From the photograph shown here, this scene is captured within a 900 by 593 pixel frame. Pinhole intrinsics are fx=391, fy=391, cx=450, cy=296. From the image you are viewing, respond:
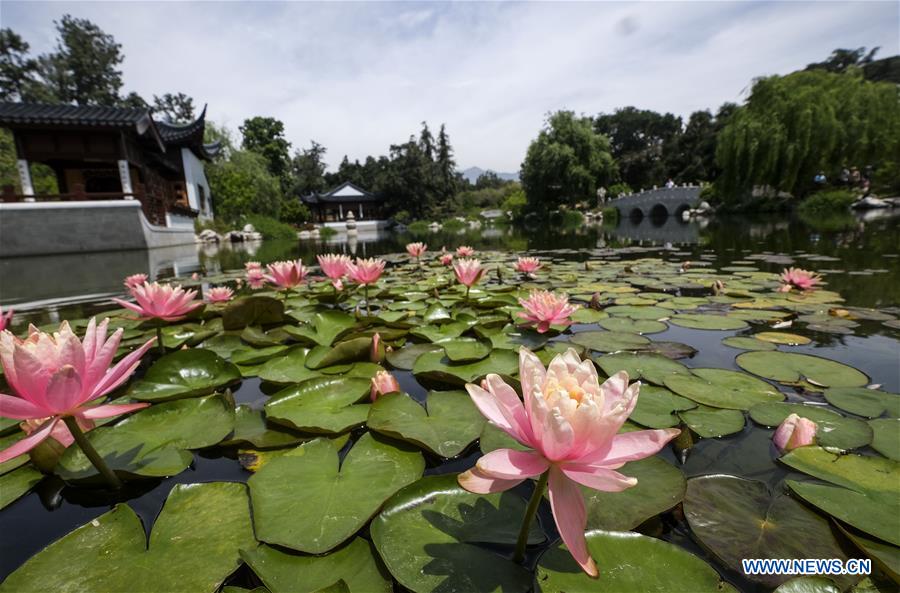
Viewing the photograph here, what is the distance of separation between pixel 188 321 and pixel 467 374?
207cm

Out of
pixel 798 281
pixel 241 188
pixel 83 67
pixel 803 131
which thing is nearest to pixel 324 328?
pixel 798 281

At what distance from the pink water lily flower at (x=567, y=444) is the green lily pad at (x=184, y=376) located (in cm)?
137

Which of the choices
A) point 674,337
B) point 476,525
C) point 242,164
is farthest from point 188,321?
point 242,164

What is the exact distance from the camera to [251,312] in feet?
7.80

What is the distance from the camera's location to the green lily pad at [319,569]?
2.60 ft

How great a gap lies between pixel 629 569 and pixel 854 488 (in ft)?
2.32

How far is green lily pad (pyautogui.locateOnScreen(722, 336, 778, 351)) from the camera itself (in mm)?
2041

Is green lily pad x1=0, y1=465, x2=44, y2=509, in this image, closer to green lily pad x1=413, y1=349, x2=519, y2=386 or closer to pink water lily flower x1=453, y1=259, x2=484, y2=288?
green lily pad x1=413, y1=349, x2=519, y2=386

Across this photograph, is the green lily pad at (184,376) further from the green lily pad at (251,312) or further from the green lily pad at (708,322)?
the green lily pad at (708,322)

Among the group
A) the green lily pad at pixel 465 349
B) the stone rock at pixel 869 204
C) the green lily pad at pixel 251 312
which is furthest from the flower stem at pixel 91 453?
the stone rock at pixel 869 204

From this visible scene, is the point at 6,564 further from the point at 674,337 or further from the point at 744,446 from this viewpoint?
the point at 674,337

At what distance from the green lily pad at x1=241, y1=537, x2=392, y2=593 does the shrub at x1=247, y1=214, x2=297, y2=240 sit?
23.1 meters

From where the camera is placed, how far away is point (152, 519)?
3.34 ft

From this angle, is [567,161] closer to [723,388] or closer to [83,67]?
[723,388]
